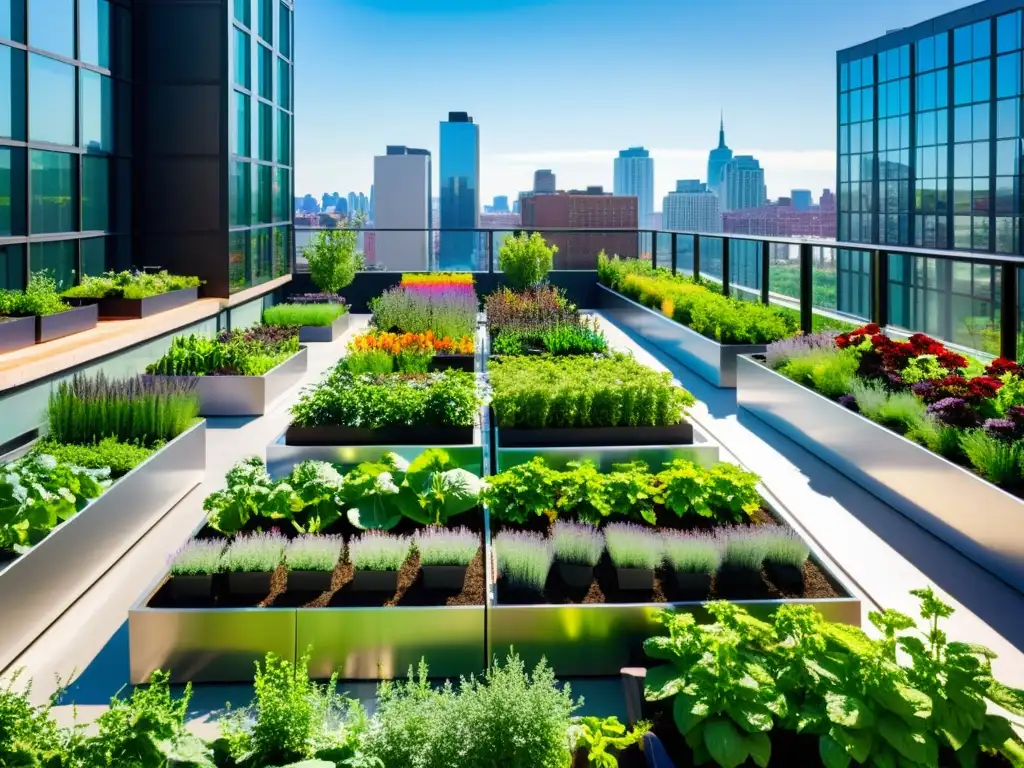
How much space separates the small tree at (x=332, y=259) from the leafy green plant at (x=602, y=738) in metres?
13.3

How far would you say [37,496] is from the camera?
173 inches

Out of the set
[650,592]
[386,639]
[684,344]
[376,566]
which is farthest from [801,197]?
[386,639]

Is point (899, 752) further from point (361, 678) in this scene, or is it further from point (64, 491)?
point (64, 491)

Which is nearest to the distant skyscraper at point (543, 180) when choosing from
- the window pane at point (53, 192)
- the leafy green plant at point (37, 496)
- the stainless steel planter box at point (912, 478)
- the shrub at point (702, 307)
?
the shrub at point (702, 307)

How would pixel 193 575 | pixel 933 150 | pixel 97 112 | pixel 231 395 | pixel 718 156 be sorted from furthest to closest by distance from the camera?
pixel 718 156, pixel 933 150, pixel 97 112, pixel 231 395, pixel 193 575

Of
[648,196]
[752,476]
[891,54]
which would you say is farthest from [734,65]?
[648,196]

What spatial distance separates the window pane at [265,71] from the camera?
14.1 meters

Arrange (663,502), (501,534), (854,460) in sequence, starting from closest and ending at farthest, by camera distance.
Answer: (501,534)
(663,502)
(854,460)

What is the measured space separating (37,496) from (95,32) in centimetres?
815

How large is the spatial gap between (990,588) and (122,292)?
836 cm

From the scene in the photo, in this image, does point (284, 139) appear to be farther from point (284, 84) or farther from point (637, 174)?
point (637, 174)

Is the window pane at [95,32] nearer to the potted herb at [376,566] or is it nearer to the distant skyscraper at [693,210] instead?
the potted herb at [376,566]

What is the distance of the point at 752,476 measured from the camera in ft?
15.6

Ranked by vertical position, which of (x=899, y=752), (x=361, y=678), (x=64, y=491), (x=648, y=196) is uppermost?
(x=648, y=196)
